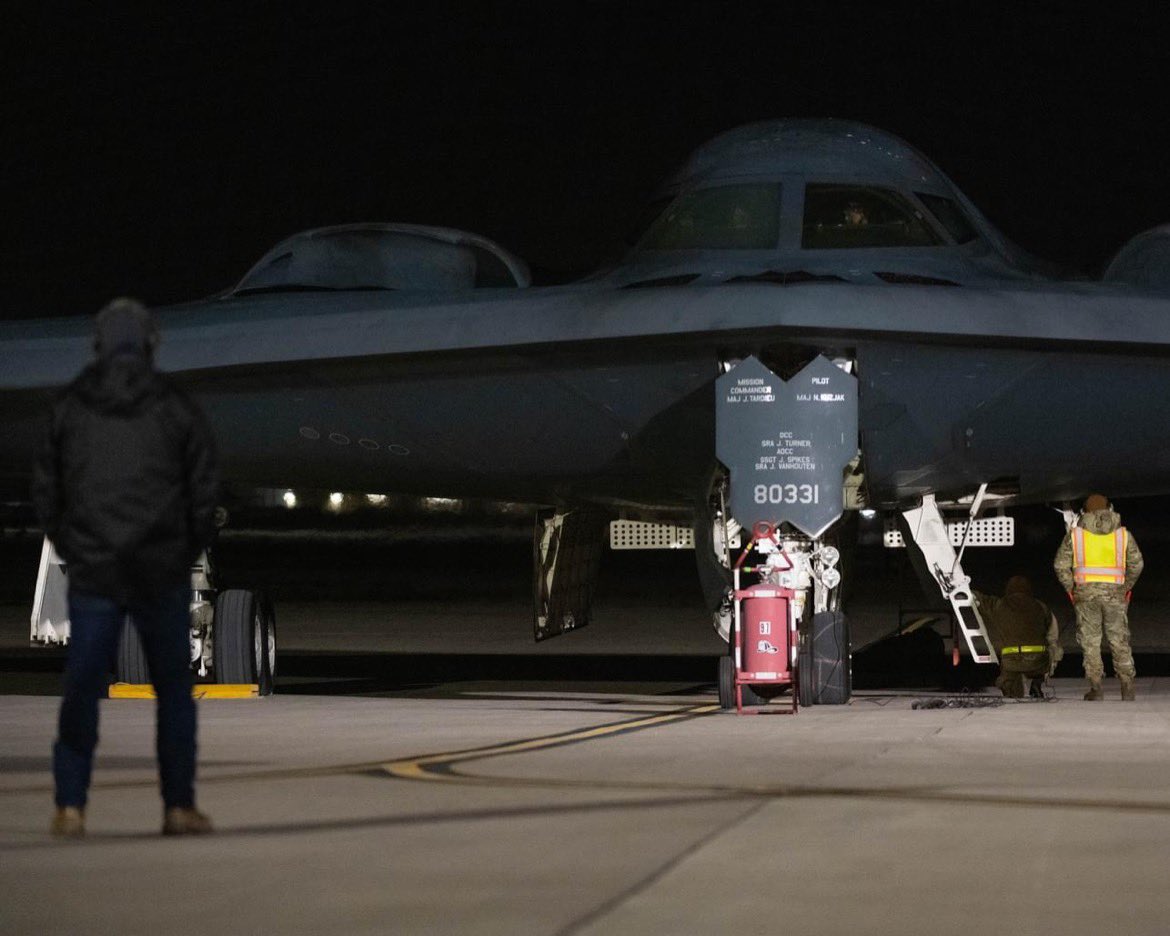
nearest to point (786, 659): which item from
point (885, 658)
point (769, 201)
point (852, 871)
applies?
point (769, 201)

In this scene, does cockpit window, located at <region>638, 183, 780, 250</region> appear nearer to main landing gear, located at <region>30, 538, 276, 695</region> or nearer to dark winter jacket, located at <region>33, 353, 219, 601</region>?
main landing gear, located at <region>30, 538, 276, 695</region>

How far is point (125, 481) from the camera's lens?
5.82 metres

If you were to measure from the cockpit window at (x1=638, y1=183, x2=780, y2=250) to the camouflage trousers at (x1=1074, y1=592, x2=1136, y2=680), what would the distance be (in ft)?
11.2

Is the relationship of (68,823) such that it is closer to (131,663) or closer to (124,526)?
(124,526)

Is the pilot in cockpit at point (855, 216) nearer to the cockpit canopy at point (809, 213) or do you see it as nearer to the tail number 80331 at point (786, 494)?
the cockpit canopy at point (809, 213)

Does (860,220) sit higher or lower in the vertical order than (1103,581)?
higher

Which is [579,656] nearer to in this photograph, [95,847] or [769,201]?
[769,201]

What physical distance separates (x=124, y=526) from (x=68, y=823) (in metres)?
0.87

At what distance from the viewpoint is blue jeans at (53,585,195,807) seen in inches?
228

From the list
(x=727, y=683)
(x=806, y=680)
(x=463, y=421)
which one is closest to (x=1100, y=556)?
(x=806, y=680)

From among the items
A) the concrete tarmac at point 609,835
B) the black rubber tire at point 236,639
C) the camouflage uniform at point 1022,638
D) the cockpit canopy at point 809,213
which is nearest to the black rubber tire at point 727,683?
the concrete tarmac at point 609,835

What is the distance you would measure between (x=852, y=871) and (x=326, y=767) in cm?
315

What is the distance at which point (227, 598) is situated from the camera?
47.6 feet

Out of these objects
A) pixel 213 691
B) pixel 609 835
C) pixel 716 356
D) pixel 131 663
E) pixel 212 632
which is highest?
pixel 716 356
